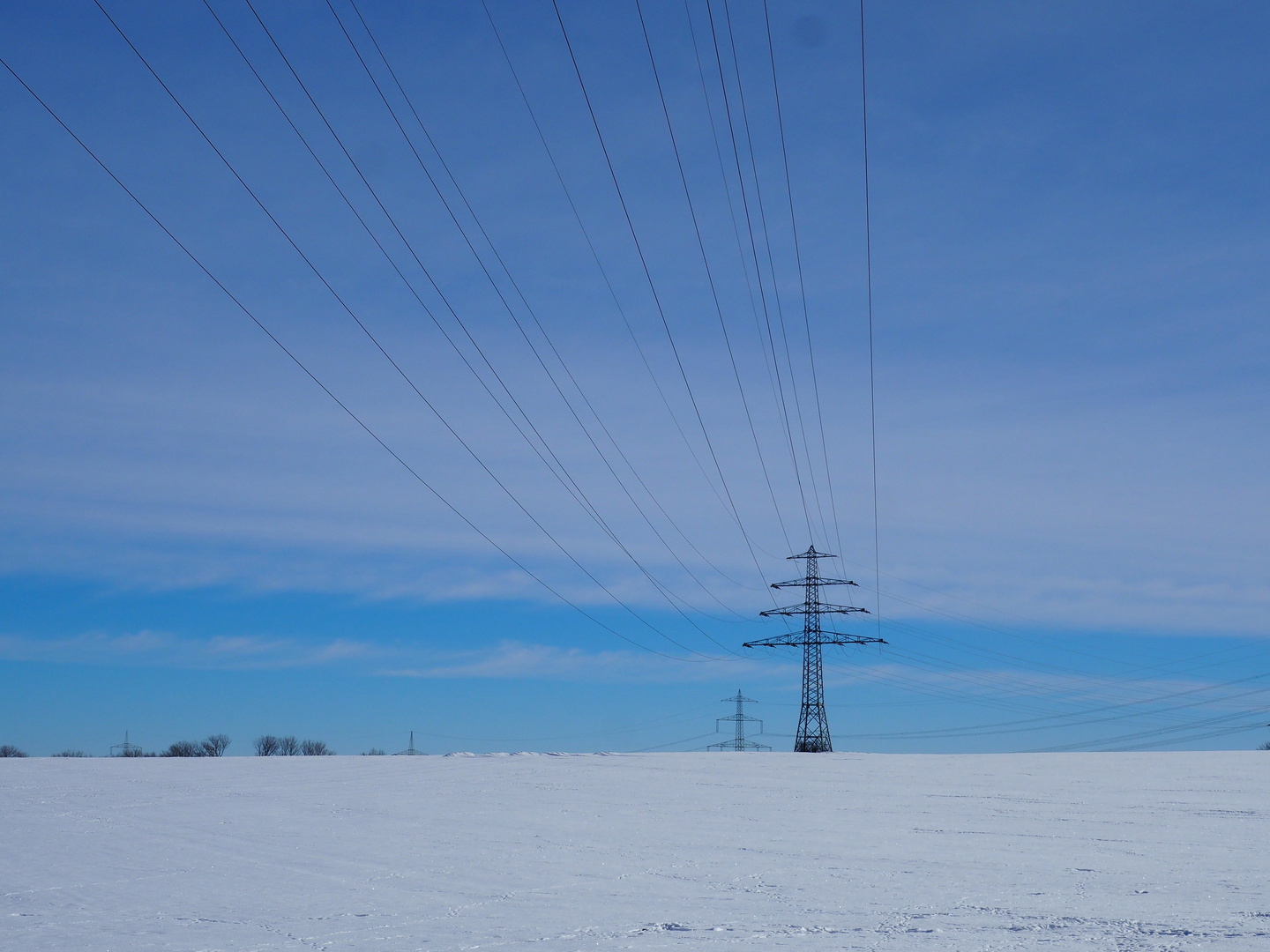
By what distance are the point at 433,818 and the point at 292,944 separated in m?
9.71

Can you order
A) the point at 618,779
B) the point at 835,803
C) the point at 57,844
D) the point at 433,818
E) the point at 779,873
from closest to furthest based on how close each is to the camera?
the point at 779,873, the point at 57,844, the point at 433,818, the point at 835,803, the point at 618,779

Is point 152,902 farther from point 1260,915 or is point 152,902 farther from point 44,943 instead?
point 1260,915

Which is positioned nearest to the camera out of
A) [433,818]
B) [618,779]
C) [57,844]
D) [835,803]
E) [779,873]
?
[779,873]

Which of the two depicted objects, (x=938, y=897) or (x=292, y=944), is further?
(x=938, y=897)

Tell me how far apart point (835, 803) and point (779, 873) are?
30.9 ft

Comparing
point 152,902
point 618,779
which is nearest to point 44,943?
point 152,902

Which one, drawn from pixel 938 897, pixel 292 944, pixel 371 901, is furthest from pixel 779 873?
pixel 292 944

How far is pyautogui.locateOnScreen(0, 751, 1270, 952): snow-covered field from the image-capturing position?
8898 millimetres

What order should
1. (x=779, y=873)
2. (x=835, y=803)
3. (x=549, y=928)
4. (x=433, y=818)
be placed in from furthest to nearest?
(x=835, y=803) → (x=433, y=818) → (x=779, y=873) → (x=549, y=928)

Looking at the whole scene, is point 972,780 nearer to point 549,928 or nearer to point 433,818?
point 433,818

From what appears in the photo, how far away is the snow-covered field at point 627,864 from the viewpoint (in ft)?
29.2

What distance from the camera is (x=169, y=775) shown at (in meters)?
27.5

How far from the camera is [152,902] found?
33.5ft

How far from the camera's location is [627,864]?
1308cm
